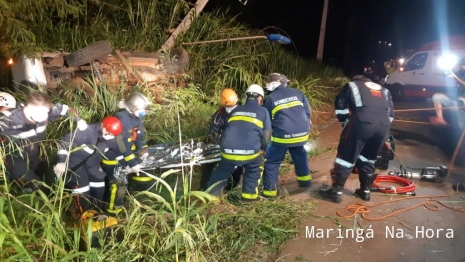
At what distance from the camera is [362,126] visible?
4.27 m

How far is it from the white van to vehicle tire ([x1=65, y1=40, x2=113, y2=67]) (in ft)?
26.2

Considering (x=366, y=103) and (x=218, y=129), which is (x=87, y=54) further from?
(x=366, y=103)

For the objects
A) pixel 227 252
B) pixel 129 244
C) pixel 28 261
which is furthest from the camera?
pixel 227 252

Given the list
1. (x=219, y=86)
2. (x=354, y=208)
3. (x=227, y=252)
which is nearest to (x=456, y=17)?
(x=219, y=86)

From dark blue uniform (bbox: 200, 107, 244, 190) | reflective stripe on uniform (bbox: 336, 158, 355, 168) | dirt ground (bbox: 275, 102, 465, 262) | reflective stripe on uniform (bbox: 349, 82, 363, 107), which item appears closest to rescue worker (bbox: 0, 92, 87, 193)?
dark blue uniform (bbox: 200, 107, 244, 190)

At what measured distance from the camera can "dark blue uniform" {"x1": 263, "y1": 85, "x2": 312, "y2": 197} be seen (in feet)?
15.0

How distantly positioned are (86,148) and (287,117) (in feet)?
7.99

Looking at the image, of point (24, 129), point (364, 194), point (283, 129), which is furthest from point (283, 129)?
point (24, 129)

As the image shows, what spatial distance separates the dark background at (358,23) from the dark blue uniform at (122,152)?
10613mm

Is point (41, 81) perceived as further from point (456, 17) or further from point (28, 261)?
point (456, 17)

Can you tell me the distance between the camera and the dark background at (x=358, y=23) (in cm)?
1839

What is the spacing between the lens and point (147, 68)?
720 centimetres

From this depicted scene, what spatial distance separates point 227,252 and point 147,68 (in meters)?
4.94

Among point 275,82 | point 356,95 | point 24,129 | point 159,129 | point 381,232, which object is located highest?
point 275,82
